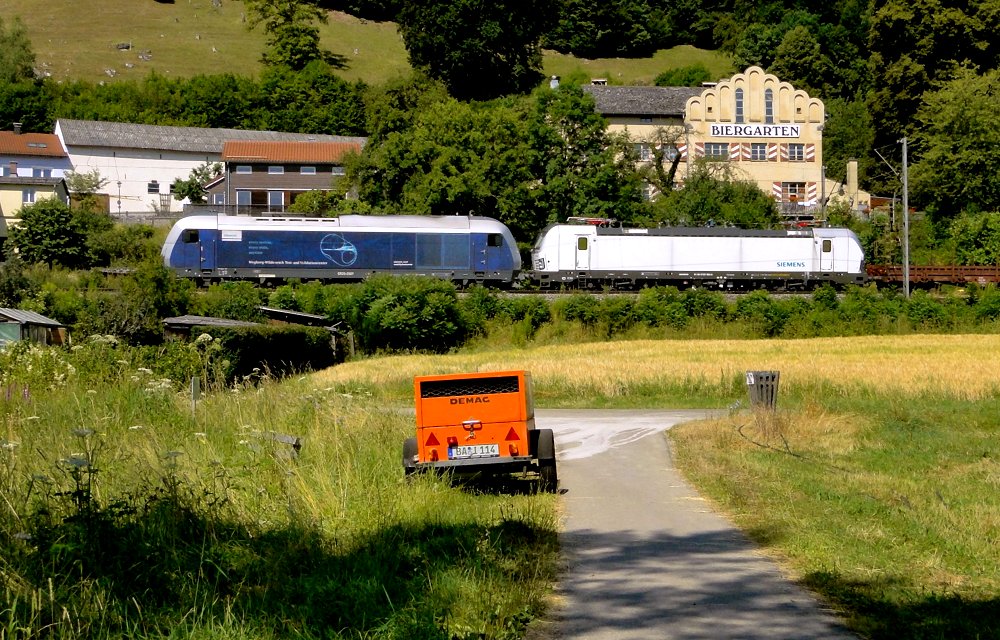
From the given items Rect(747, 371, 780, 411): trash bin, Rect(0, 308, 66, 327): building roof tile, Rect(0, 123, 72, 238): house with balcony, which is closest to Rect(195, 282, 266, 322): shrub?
Rect(0, 308, 66, 327): building roof tile

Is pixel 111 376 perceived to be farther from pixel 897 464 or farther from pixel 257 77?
pixel 257 77

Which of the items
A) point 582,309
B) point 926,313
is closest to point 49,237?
point 582,309

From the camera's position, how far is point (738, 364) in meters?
36.7

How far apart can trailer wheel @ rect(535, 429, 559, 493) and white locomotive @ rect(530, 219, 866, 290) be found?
43406 millimetres

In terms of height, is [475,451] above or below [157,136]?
below

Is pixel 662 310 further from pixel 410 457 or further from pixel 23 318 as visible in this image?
pixel 410 457

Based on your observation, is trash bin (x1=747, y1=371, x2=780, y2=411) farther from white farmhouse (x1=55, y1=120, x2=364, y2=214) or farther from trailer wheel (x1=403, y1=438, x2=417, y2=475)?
white farmhouse (x1=55, y1=120, x2=364, y2=214)

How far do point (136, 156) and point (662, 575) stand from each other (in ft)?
276

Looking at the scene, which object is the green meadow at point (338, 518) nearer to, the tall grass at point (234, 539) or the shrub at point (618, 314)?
the tall grass at point (234, 539)

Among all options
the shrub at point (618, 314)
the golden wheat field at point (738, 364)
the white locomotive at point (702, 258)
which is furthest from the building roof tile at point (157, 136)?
the golden wheat field at point (738, 364)

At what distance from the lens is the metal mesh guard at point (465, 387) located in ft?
47.5

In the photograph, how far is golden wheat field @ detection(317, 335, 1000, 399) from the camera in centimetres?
3078

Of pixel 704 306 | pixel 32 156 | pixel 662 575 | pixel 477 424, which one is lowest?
pixel 662 575

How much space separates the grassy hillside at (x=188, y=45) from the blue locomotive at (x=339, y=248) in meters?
58.0
